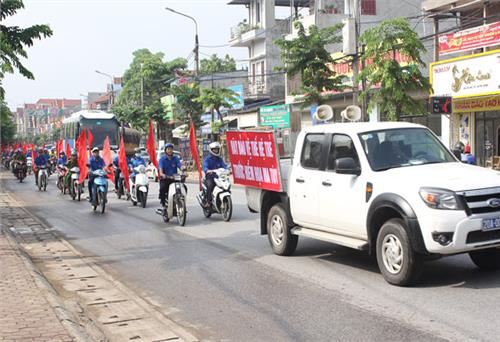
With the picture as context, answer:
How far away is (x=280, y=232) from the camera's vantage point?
9.70 m

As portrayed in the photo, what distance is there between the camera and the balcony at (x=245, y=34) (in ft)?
159

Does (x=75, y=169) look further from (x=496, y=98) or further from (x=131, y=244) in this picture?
(x=496, y=98)

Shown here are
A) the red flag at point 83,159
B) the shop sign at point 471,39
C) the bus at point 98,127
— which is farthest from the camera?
the bus at point 98,127

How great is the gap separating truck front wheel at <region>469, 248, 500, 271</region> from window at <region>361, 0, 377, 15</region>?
35.3m

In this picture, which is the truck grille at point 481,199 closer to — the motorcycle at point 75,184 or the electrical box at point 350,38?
the electrical box at point 350,38

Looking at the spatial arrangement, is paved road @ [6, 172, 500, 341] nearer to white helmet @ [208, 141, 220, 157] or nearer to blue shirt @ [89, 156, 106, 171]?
white helmet @ [208, 141, 220, 157]

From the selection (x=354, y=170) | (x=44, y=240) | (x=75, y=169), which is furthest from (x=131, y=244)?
(x=75, y=169)

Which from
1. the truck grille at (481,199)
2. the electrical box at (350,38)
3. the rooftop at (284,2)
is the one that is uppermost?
the rooftop at (284,2)

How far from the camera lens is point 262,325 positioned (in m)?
6.14

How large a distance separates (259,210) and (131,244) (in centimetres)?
280

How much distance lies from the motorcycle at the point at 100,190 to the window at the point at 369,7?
91.4ft

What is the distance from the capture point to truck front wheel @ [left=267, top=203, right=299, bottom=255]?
949 centimetres

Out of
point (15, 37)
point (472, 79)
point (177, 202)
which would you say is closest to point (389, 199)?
point (177, 202)

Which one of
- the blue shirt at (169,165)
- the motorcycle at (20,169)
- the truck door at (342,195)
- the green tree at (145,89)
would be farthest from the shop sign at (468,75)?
the green tree at (145,89)
